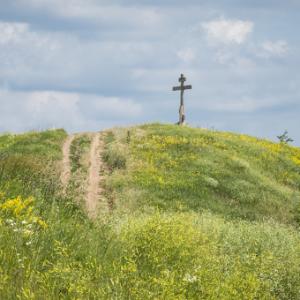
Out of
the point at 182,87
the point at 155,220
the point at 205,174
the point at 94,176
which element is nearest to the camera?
the point at 155,220

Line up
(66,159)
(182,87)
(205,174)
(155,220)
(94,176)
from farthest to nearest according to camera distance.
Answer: (182,87) → (66,159) → (205,174) → (94,176) → (155,220)

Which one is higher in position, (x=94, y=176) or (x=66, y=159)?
(x=66, y=159)

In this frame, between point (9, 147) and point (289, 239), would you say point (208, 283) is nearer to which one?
Answer: point (289, 239)

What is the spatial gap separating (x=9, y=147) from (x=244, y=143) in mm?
14344

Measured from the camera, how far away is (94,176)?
31203mm

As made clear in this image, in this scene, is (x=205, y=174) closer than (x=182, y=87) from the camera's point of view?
Yes

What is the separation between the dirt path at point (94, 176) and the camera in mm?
27319

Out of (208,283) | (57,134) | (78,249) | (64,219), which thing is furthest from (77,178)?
(208,283)

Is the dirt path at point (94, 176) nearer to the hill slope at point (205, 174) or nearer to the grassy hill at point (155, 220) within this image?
the grassy hill at point (155, 220)

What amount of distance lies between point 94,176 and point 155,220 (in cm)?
1675

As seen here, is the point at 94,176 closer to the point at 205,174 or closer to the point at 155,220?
the point at 205,174

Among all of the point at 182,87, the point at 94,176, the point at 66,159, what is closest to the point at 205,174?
the point at 94,176

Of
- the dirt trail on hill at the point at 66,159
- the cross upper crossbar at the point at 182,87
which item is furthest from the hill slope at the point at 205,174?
the cross upper crossbar at the point at 182,87

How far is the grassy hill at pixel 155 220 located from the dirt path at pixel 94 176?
439 millimetres
